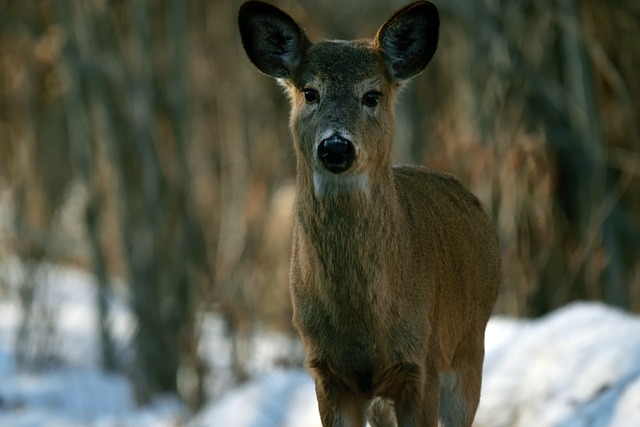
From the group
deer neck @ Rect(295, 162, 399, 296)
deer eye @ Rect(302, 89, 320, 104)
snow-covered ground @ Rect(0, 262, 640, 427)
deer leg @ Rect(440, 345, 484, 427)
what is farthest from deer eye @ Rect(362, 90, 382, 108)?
snow-covered ground @ Rect(0, 262, 640, 427)

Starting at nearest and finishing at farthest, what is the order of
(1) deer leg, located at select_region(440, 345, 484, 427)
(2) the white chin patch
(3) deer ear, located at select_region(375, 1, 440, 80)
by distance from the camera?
(2) the white chin patch → (3) deer ear, located at select_region(375, 1, 440, 80) → (1) deer leg, located at select_region(440, 345, 484, 427)

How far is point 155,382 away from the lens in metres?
13.6

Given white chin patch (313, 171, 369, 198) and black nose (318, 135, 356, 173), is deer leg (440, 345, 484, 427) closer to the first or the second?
white chin patch (313, 171, 369, 198)

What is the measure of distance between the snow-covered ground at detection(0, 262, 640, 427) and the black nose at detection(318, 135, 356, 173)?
2.59 meters

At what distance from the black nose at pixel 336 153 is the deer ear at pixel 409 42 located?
2.43ft

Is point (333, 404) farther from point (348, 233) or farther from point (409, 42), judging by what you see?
point (409, 42)

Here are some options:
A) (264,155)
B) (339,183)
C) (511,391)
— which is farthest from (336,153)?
(264,155)

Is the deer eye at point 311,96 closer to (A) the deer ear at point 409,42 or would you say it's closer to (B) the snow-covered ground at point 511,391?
(A) the deer ear at point 409,42

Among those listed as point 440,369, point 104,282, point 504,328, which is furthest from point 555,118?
point 440,369

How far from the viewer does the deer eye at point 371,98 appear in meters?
5.91

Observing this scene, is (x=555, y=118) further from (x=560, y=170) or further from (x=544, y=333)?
(x=544, y=333)

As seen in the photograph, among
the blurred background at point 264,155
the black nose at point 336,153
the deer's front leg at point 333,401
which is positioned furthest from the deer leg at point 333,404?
the blurred background at point 264,155

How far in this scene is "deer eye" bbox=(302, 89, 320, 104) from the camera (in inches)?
233

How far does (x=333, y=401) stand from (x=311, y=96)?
1.29 meters
